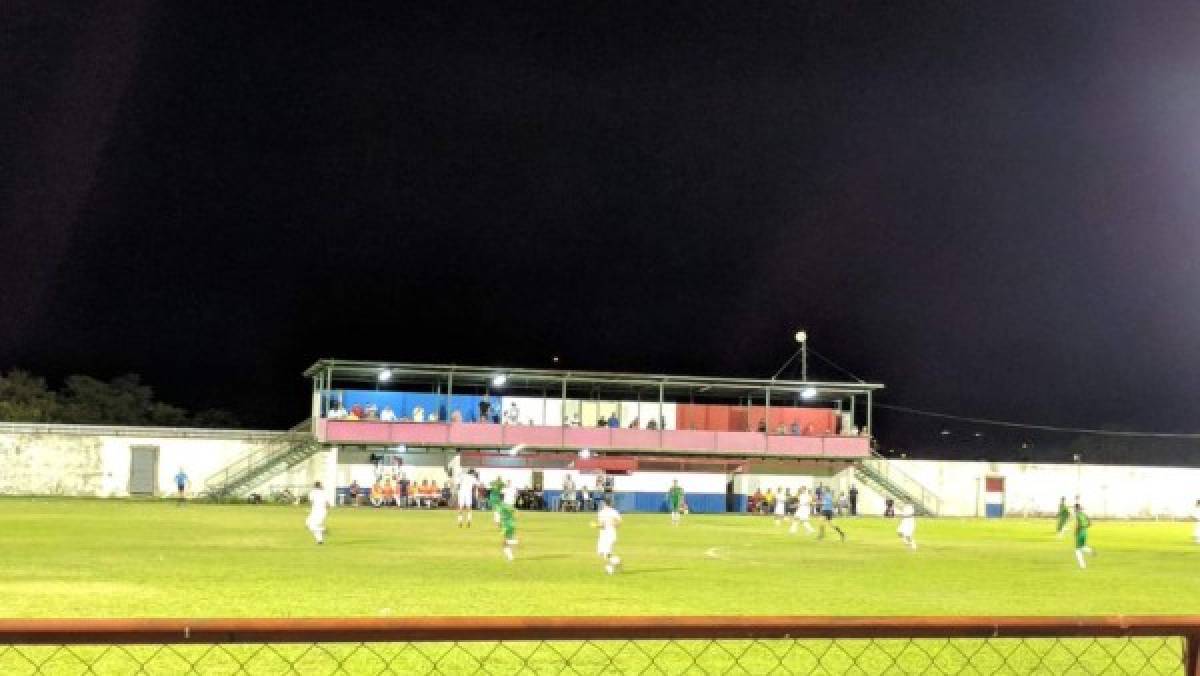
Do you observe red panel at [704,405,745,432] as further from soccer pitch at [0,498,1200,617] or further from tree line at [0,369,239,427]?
tree line at [0,369,239,427]

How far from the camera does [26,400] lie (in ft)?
316

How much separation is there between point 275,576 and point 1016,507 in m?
67.7

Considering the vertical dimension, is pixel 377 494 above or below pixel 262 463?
below

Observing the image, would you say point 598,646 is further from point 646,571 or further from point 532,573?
point 646,571

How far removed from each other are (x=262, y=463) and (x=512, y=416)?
576 inches

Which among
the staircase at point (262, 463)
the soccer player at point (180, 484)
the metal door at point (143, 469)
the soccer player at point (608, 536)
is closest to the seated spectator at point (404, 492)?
the staircase at point (262, 463)

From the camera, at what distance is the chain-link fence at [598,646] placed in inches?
189

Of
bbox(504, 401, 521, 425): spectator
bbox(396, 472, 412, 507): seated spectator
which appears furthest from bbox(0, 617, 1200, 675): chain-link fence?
bbox(504, 401, 521, 425): spectator

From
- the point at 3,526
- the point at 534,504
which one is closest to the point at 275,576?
the point at 3,526

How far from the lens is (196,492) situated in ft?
230

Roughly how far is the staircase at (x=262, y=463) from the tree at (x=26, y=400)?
24.3 meters

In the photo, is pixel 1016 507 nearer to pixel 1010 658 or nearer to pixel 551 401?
pixel 551 401

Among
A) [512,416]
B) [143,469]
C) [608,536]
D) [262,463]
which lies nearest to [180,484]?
[143,469]

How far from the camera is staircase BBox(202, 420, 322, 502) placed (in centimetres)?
6994
